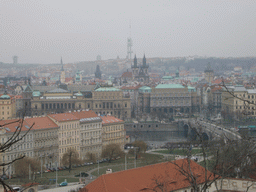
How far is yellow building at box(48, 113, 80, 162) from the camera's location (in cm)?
5388

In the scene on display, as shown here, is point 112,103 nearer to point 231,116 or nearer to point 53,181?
point 231,116

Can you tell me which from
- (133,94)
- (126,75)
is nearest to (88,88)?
(133,94)

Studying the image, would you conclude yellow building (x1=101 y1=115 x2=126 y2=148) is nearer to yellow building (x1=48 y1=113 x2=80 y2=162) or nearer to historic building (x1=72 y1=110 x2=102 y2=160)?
historic building (x1=72 y1=110 x2=102 y2=160)

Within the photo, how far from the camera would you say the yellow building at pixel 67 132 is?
5388cm

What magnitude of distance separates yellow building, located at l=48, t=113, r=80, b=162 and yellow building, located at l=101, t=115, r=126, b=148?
4559 millimetres

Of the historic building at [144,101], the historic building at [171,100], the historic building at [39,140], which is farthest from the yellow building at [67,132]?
the historic building at [144,101]

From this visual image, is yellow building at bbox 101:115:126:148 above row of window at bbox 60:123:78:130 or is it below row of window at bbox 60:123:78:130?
below

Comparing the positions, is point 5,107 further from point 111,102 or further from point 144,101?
point 144,101

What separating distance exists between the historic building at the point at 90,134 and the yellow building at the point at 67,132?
761 millimetres

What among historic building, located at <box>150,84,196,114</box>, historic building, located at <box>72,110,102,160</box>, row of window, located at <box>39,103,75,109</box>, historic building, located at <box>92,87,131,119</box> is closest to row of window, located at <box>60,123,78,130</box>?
historic building, located at <box>72,110,102,160</box>

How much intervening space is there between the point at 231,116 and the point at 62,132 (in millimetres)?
45689

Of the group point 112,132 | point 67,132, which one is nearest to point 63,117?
point 67,132

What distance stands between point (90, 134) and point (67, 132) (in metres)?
3.67

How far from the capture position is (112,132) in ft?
202
